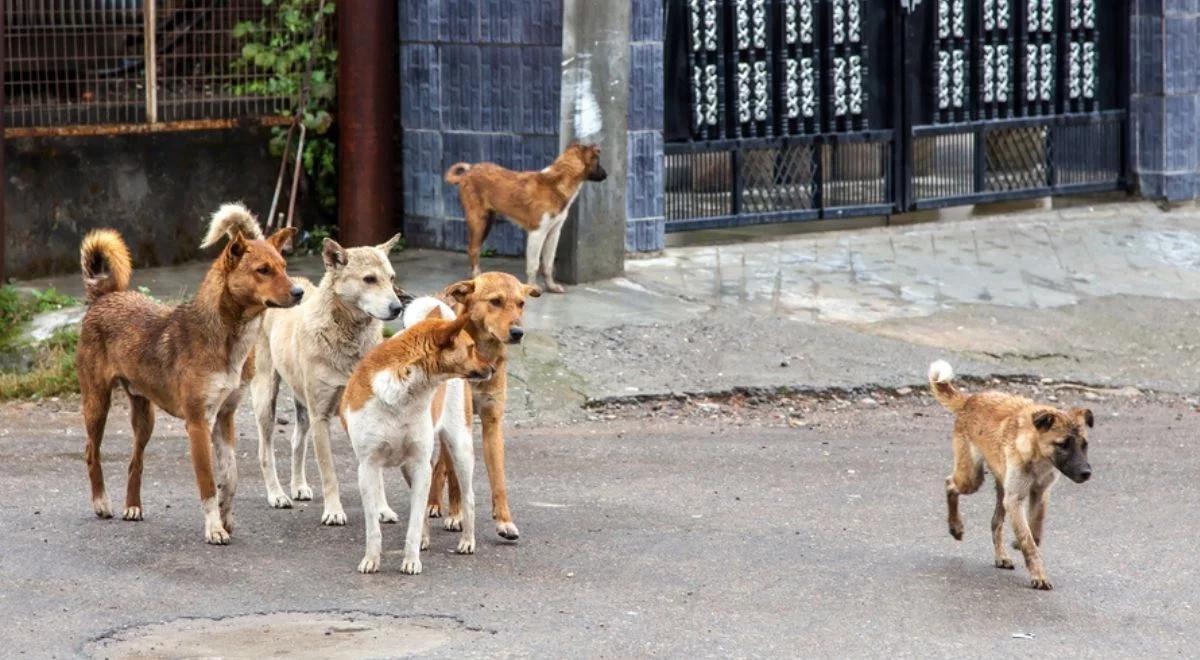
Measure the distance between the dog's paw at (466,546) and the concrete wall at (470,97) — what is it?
6000mm

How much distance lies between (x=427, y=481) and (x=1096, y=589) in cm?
276

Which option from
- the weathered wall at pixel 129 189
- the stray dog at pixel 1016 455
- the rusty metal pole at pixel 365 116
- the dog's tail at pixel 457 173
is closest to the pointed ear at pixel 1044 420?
the stray dog at pixel 1016 455

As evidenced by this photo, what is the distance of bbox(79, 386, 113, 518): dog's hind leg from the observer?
9086 mm

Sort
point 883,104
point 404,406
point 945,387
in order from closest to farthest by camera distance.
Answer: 1. point 404,406
2. point 945,387
3. point 883,104

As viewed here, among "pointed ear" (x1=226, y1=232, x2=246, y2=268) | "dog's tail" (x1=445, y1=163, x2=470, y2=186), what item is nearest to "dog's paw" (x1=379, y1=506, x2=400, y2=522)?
"pointed ear" (x1=226, y1=232, x2=246, y2=268)

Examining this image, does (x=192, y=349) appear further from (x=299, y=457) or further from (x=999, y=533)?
(x=999, y=533)

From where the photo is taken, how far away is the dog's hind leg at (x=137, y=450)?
29.7 ft

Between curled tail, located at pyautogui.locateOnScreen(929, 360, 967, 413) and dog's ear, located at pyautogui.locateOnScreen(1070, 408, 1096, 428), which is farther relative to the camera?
curled tail, located at pyautogui.locateOnScreen(929, 360, 967, 413)

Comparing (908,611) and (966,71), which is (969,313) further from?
(908,611)

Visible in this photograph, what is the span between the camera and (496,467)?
8.74m

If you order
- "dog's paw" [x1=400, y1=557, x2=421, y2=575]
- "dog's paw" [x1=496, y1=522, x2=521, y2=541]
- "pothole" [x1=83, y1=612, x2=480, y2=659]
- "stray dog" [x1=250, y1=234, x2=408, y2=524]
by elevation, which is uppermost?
"stray dog" [x1=250, y1=234, x2=408, y2=524]

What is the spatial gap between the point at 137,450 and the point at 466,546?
1.67 metres

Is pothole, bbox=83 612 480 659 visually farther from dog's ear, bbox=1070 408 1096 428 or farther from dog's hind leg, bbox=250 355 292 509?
dog's ear, bbox=1070 408 1096 428

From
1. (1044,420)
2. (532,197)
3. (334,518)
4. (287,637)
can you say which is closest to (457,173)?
(532,197)
